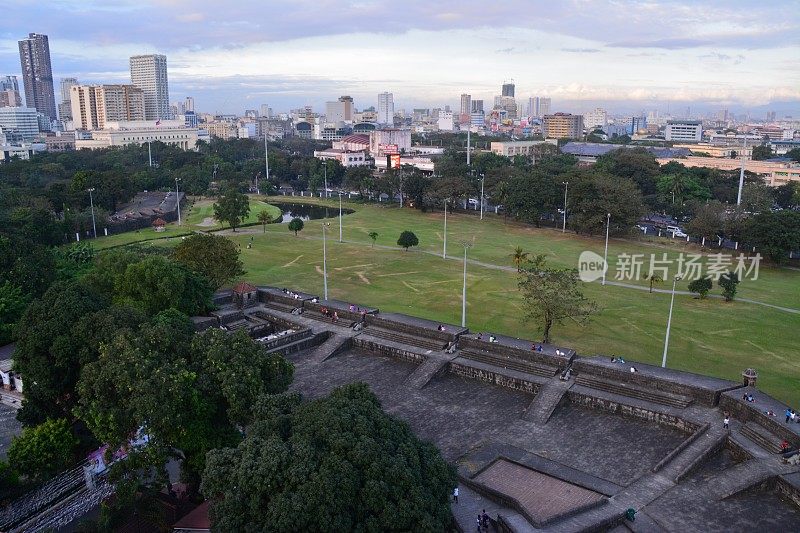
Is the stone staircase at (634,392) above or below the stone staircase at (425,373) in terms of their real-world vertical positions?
above

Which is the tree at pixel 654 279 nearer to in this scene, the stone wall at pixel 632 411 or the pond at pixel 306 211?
the stone wall at pixel 632 411

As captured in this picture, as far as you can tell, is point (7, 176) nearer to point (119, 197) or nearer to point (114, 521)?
point (119, 197)

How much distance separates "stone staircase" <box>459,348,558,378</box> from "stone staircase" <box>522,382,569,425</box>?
1.05m

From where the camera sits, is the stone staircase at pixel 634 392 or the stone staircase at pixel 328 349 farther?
the stone staircase at pixel 328 349

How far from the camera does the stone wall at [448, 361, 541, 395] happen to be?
23.4m

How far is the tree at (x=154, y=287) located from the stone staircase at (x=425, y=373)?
40.2 feet

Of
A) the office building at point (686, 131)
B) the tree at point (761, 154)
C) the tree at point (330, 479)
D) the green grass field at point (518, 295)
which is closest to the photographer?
the tree at point (330, 479)

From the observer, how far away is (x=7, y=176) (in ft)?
285

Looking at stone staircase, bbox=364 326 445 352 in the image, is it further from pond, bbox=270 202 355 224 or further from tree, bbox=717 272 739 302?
pond, bbox=270 202 355 224

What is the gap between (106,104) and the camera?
173625mm

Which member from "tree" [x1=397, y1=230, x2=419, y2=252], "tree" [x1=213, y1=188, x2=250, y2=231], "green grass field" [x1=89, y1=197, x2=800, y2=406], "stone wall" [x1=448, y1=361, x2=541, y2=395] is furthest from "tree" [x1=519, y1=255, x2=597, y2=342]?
"tree" [x1=213, y1=188, x2=250, y2=231]

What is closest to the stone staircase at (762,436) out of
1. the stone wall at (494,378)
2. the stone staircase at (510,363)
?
the stone staircase at (510,363)

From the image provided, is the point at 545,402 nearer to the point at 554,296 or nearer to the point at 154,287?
the point at 554,296

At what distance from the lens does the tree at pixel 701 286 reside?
37.9 m
